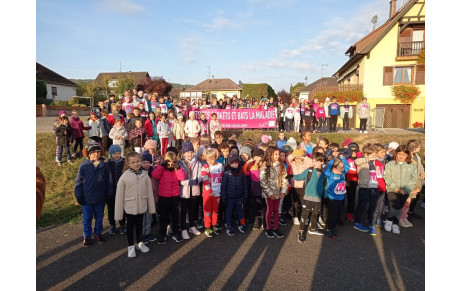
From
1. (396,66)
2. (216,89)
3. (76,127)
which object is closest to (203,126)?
(76,127)

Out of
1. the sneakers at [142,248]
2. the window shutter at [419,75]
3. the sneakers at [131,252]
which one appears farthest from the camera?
the window shutter at [419,75]

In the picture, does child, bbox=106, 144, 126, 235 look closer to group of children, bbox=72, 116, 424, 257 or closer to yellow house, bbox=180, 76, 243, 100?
group of children, bbox=72, 116, 424, 257

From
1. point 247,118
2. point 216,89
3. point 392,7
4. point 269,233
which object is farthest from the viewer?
point 216,89

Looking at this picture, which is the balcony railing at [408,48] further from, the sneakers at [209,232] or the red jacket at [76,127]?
the red jacket at [76,127]

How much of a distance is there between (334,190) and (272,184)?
124 cm

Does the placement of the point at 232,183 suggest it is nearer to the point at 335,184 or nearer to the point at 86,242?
the point at 335,184

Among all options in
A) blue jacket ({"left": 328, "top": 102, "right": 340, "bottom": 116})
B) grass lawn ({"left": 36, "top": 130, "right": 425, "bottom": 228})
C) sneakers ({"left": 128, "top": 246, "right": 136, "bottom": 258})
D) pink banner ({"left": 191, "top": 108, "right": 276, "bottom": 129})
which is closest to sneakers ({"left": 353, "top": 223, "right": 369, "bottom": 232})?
sneakers ({"left": 128, "top": 246, "right": 136, "bottom": 258})

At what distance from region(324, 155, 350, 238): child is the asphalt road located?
1.08ft

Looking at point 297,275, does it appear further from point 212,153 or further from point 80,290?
point 80,290

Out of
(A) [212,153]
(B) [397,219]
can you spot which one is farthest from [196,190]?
(B) [397,219]

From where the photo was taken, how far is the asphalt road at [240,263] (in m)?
3.68

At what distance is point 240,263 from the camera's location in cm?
418

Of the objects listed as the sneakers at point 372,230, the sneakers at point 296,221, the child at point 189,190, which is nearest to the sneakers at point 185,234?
the child at point 189,190

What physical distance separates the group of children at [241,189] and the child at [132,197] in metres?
0.02
